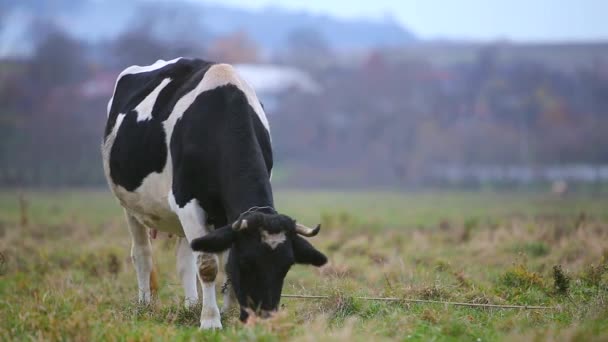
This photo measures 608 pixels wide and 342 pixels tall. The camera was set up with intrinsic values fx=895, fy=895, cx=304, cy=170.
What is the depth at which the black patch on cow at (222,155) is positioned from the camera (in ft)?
27.4

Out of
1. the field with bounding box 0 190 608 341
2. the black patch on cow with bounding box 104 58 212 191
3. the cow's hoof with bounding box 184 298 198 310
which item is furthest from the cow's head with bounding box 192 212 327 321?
the black patch on cow with bounding box 104 58 212 191

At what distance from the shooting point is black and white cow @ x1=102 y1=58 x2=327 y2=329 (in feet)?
25.3

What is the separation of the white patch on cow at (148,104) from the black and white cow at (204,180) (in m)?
0.02

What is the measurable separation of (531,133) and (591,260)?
184 feet

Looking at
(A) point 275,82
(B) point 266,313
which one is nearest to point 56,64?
(A) point 275,82

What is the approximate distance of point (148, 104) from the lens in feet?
33.3

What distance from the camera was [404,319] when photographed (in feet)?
26.1

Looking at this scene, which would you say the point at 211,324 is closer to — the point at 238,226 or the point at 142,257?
the point at 238,226

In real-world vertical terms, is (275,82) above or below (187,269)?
below

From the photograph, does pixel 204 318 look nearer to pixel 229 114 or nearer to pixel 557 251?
pixel 229 114

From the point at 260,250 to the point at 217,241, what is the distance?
405mm

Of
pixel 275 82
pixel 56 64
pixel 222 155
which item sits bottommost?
pixel 275 82

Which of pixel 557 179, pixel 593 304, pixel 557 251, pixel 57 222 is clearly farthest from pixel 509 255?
pixel 557 179

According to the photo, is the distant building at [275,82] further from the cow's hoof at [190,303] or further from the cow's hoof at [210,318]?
the cow's hoof at [210,318]
